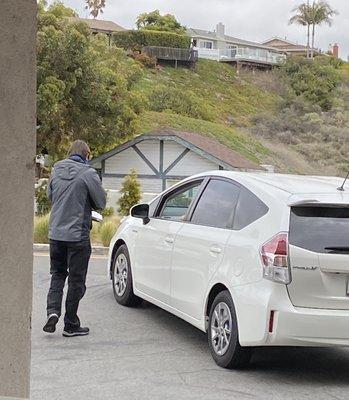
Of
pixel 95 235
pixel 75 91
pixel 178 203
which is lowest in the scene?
pixel 95 235

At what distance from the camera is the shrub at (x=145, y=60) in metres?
78.4

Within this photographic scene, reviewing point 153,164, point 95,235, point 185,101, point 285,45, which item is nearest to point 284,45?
point 285,45

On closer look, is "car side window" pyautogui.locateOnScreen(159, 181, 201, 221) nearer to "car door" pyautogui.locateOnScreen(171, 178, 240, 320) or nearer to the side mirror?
the side mirror

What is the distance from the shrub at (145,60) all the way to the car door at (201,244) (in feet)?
237

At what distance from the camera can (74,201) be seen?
24.4 feet

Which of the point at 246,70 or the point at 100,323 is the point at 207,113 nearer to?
the point at 246,70

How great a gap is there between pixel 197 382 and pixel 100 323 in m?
2.34

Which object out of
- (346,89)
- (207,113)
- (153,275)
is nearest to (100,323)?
(153,275)

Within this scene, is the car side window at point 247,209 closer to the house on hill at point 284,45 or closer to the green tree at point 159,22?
the green tree at point 159,22

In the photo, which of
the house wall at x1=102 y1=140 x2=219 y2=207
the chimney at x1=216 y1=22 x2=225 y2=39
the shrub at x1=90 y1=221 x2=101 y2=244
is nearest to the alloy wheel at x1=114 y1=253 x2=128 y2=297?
the shrub at x1=90 y1=221 x2=101 y2=244

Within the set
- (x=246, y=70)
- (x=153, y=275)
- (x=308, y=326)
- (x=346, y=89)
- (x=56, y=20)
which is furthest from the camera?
(x=246, y=70)

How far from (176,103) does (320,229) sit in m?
53.0

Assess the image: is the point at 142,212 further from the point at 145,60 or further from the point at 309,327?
the point at 145,60

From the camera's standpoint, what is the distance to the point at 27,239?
3.25 m
